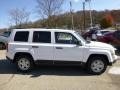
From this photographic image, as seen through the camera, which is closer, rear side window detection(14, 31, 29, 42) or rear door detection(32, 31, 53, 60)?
rear door detection(32, 31, 53, 60)

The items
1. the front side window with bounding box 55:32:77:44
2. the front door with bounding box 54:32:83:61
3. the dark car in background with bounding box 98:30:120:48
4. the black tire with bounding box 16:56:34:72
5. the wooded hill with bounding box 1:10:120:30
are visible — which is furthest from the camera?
the wooded hill with bounding box 1:10:120:30

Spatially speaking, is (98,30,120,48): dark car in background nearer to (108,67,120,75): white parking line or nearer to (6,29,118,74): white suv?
(108,67,120,75): white parking line

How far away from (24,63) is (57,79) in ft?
6.05

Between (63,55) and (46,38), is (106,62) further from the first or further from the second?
(46,38)

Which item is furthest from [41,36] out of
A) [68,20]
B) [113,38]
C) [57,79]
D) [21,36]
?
[68,20]

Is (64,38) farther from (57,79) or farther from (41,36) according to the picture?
(57,79)

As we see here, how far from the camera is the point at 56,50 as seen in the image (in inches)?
411

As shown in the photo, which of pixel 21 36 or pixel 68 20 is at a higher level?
pixel 68 20

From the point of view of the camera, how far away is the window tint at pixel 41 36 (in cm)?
1059

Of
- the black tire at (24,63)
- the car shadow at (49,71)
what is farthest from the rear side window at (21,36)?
the car shadow at (49,71)

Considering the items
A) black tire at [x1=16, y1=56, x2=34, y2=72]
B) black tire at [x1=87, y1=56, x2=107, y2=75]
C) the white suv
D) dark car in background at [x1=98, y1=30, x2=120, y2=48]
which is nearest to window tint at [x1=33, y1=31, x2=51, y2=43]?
the white suv

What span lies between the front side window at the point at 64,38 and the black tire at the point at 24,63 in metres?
1.38

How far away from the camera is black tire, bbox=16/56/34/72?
35.2 feet

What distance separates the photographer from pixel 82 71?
11.0m
